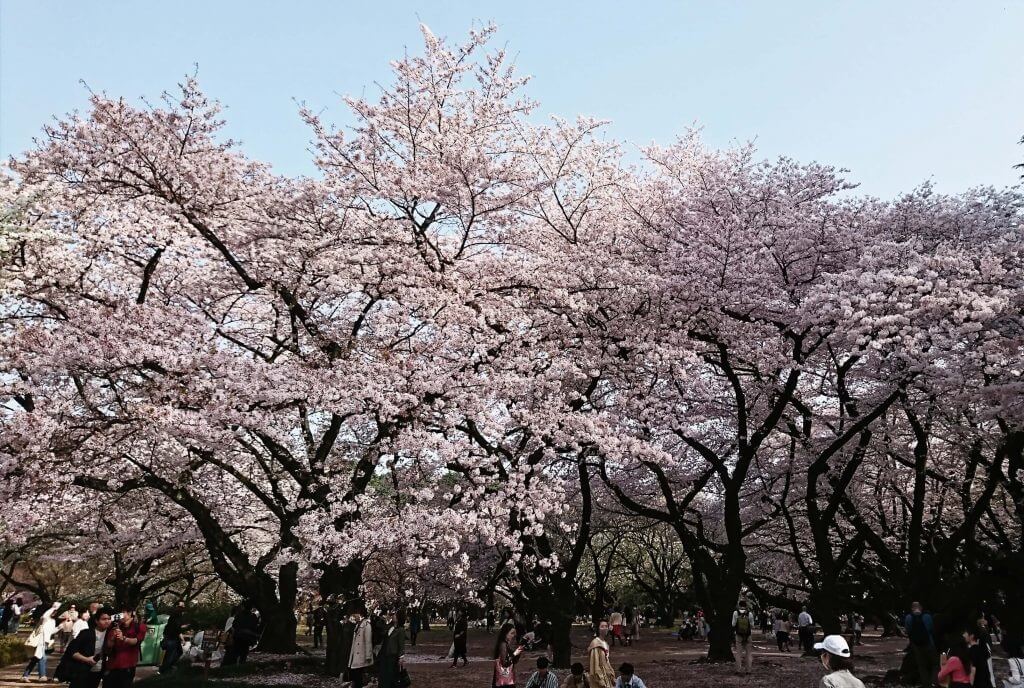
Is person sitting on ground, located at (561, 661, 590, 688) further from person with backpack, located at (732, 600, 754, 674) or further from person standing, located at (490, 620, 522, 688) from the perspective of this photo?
person with backpack, located at (732, 600, 754, 674)

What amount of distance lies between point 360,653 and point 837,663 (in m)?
7.81

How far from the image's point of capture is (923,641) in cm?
1416

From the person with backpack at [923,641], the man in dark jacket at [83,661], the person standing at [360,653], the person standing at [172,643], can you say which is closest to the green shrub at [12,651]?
the person standing at [172,643]

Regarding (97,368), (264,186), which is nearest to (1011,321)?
(264,186)

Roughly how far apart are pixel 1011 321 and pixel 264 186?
48.6 ft

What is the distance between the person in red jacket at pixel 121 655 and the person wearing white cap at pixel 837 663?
786 centimetres

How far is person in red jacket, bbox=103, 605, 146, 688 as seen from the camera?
9.34 meters

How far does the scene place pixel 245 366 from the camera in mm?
13734

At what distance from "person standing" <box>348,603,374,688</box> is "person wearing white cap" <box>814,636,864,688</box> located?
25.0 ft

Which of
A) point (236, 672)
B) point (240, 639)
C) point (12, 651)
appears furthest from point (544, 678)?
point (12, 651)

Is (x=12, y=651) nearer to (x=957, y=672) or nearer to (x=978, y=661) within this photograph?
(x=957, y=672)

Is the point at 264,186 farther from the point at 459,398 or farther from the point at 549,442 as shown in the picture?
the point at 549,442

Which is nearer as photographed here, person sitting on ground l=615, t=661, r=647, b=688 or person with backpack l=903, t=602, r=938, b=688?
person sitting on ground l=615, t=661, r=647, b=688

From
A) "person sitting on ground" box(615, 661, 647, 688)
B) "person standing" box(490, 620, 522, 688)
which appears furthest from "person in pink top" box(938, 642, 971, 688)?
"person standing" box(490, 620, 522, 688)
